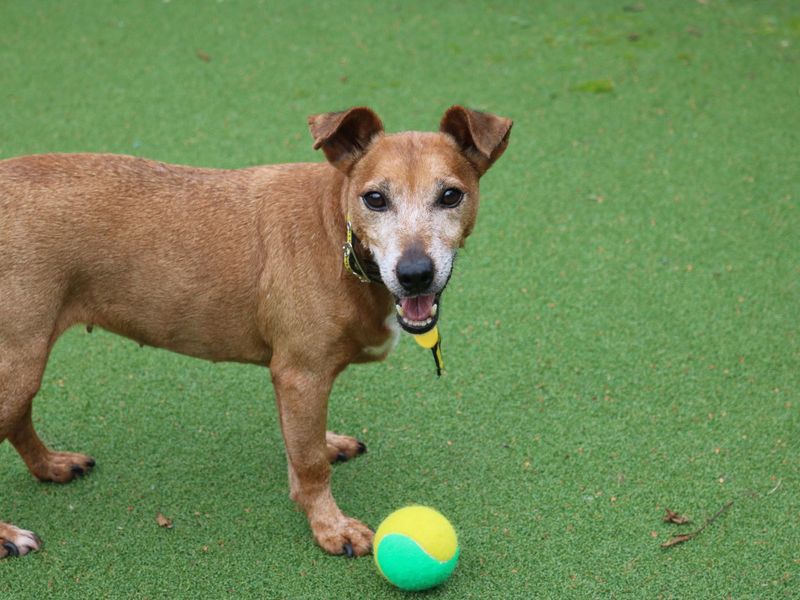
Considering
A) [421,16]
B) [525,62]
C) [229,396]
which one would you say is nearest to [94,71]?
[421,16]

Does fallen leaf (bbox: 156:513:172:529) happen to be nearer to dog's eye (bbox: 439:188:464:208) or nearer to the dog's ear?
dog's eye (bbox: 439:188:464:208)

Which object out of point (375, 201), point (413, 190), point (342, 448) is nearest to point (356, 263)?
point (375, 201)

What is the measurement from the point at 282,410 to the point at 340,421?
0.93 m

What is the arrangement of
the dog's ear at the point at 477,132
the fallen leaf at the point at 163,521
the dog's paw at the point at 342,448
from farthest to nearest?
1. the dog's paw at the point at 342,448
2. the fallen leaf at the point at 163,521
3. the dog's ear at the point at 477,132

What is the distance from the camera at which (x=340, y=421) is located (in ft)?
16.2

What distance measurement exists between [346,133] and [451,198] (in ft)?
1.76

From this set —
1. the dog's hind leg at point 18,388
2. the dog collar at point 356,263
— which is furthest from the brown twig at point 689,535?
the dog's hind leg at point 18,388

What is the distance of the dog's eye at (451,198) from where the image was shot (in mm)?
3697

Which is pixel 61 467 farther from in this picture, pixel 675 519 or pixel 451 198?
pixel 675 519

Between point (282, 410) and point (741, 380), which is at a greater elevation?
point (282, 410)

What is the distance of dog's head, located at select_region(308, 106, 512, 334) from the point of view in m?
3.54

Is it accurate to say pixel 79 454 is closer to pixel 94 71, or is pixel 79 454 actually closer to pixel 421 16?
pixel 94 71

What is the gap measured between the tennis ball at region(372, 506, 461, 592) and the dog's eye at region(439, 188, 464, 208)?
4.01 ft

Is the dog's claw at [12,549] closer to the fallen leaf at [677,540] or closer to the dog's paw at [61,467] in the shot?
the dog's paw at [61,467]
